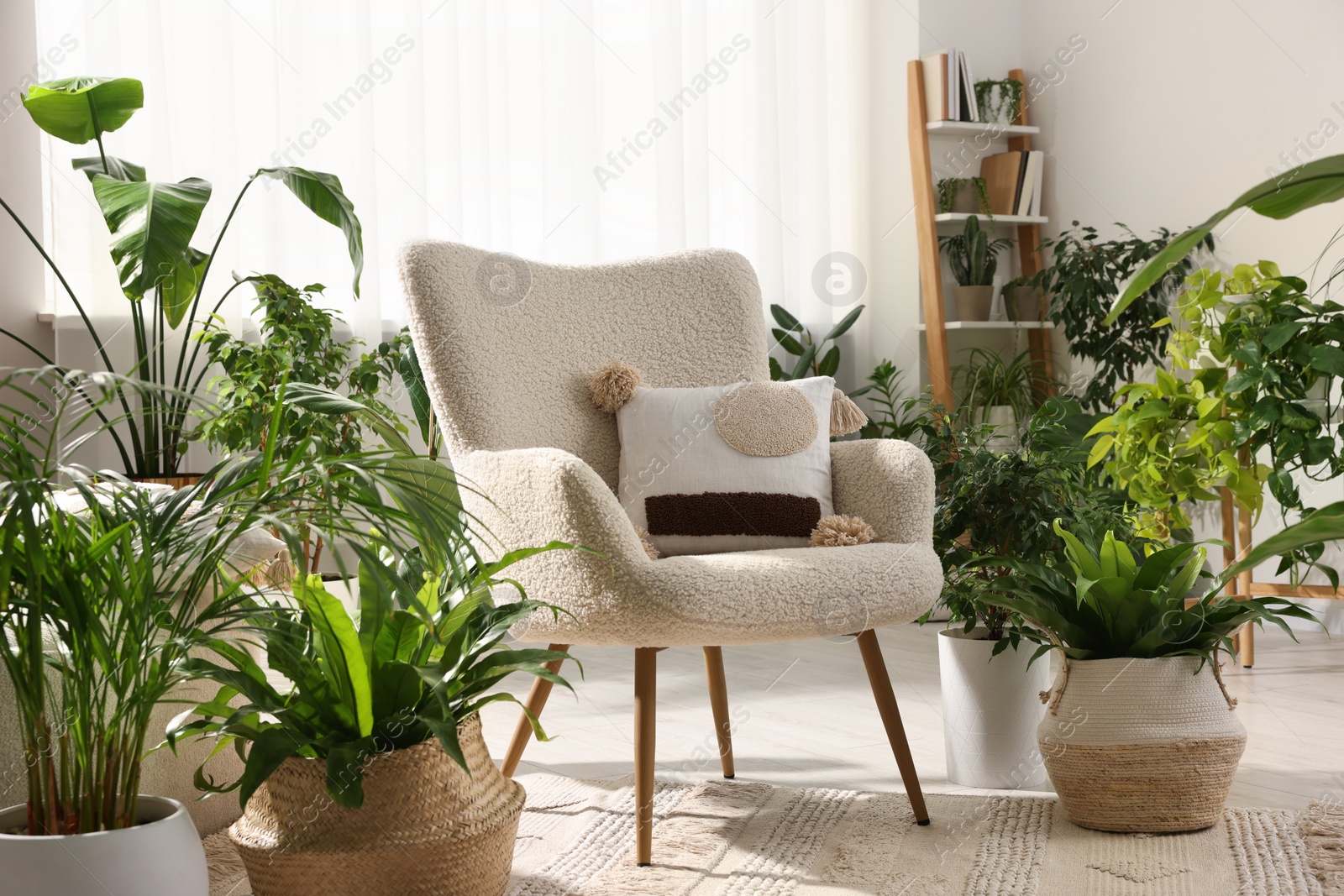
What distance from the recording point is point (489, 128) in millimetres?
3359

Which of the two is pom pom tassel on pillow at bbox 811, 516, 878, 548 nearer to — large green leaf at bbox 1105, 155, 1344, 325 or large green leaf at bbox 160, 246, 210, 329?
large green leaf at bbox 1105, 155, 1344, 325

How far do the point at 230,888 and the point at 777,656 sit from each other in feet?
5.79

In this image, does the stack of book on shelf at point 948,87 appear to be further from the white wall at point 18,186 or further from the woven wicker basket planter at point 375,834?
the woven wicker basket planter at point 375,834

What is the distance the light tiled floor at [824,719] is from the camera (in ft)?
6.55

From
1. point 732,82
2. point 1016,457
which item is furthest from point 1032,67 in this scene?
point 1016,457

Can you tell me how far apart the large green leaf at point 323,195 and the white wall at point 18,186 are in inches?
31.0

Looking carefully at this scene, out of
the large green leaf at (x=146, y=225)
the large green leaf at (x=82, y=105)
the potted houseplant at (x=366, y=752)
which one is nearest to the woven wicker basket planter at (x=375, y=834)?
the potted houseplant at (x=366, y=752)

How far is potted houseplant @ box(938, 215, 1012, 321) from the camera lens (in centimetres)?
376

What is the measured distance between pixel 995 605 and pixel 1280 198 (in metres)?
1.17

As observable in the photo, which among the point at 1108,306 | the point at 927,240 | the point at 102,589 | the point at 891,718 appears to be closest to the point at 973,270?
the point at 927,240

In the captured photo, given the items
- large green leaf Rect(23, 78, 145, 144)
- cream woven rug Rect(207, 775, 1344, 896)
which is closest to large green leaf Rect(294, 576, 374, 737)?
cream woven rug Rect(207, 775, 1344, 896)

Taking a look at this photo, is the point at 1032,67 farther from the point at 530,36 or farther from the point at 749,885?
the point at 749,885

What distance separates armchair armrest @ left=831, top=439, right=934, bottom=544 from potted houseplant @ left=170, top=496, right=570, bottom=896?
685 mm

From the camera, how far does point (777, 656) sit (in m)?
3.07
